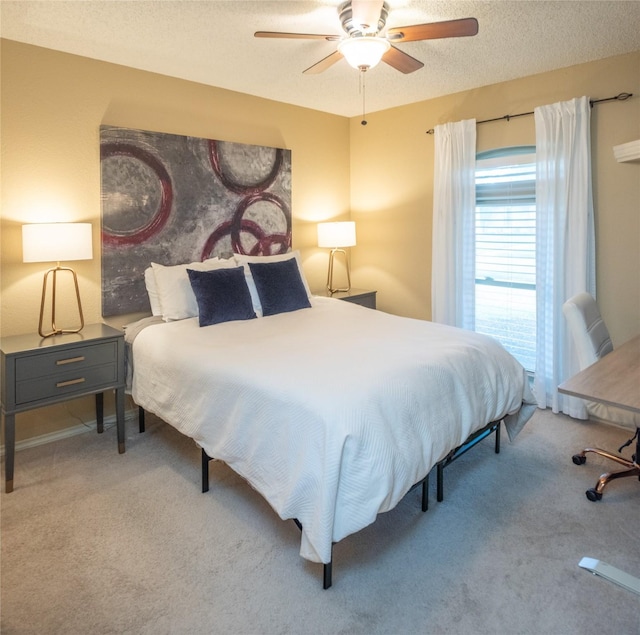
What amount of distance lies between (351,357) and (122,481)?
155cm

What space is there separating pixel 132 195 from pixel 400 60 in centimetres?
207

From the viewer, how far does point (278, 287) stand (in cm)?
362

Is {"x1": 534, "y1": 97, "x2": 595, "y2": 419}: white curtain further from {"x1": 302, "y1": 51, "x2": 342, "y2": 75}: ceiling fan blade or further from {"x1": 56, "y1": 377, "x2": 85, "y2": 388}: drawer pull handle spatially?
{"x1": 56, "y1": 377, "x2": 85, "y2": 388}: drawer pull handle

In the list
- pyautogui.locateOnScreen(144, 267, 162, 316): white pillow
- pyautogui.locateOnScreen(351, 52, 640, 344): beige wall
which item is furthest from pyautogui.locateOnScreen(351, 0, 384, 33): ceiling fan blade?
pyautogui.locateOnScreen(144, 267, 162, 316): white pillow

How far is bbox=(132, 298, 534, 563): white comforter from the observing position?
5.98ft

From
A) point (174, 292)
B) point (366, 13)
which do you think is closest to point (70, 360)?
point (174, 292)

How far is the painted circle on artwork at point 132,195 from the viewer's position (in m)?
3.31

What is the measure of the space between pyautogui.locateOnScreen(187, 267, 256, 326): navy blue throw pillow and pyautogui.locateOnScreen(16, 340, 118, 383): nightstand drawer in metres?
0.62

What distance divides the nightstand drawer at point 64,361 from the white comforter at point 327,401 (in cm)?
21

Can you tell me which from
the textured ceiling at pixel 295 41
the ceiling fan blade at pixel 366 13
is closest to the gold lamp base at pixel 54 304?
the textured ceiling at pixel 295 41

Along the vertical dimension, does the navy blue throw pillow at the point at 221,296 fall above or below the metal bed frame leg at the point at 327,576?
above

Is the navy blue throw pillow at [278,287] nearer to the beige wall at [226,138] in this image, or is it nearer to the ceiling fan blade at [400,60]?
the beige wall at [226,138]

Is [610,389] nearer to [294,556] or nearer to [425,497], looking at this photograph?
[425,497]

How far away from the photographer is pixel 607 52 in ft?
10.4
